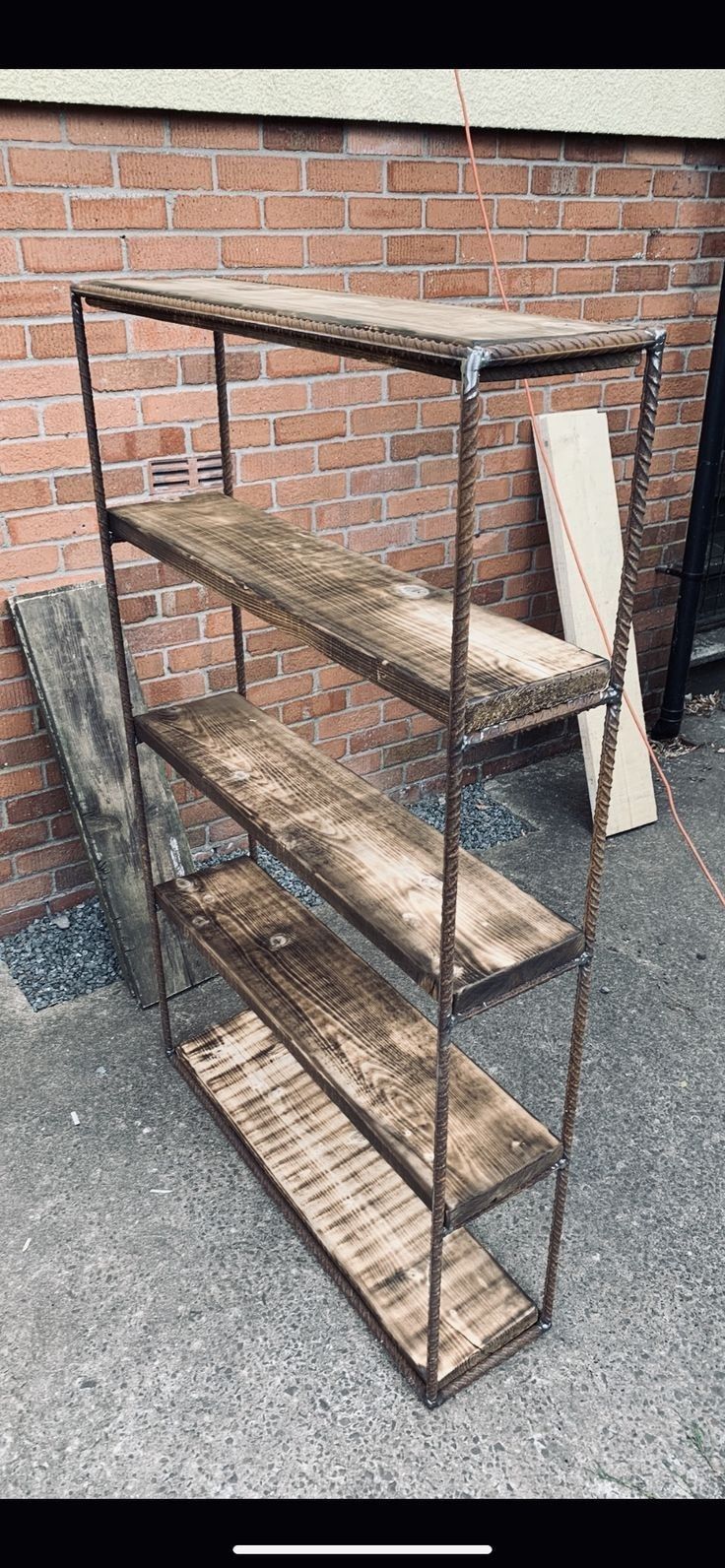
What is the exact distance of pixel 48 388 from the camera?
254 cm

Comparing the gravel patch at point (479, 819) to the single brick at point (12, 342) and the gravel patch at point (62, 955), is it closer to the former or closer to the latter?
the gravel patch at point (62, 955)

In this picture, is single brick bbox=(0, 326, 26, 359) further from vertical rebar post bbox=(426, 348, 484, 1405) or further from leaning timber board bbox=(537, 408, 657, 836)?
leaning timber board bbox=(537, 408, 657, 836)

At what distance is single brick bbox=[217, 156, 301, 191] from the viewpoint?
2637mm

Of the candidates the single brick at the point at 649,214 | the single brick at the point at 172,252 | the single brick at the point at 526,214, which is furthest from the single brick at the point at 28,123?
the single brick at the point at 649,214

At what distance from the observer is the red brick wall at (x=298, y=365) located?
2.51 metres

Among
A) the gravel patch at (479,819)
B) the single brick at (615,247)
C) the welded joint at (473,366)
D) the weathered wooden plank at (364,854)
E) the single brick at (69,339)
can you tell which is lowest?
the gravel patch at (479,819)

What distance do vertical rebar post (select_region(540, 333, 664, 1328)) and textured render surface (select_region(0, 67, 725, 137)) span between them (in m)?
1.60

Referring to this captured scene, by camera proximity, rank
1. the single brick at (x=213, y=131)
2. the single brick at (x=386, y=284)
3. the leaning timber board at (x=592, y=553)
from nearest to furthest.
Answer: the single brick at (x=213, y=131), the single brick at (x=386, y=284), the leaning timber board at (x=592, y=553)

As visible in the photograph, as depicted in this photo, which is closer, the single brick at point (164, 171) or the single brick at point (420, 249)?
the single brick at point (164, 171)

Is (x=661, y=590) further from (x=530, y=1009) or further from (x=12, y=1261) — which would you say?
(x=12, y=1261)

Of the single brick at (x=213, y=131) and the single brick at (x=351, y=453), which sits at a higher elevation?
the single brick at (x=213, y=131)

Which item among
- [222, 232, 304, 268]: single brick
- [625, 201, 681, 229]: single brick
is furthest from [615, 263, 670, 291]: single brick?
[222, 232, 304, 268]: single brick

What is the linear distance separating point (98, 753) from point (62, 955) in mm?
599

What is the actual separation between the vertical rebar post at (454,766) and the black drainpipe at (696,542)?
274cm
